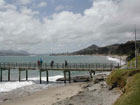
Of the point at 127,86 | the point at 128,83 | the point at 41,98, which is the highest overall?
the point at 128,83

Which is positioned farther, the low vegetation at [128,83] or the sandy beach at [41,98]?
the sandy beach at [41,98]

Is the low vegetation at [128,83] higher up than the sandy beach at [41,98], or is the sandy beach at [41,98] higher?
the low vegetation at [128,83]

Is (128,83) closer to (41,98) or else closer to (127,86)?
(127,86)

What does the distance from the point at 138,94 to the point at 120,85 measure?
7.12 metres

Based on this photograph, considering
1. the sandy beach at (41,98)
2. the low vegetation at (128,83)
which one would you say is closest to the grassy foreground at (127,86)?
the low vegetation at (128,83)

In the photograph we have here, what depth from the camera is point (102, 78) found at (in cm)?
2731

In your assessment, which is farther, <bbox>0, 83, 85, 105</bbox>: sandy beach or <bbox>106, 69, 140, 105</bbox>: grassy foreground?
<bbox>0, 83, 85, 105</bbox>: sandy beach

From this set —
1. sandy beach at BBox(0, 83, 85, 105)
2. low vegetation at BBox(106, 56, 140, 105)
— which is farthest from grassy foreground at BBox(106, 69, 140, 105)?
sandy beach at BBox(0, 83, 85, 105)

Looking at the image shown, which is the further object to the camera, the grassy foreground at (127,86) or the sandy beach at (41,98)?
the sandy beach at (41,98)

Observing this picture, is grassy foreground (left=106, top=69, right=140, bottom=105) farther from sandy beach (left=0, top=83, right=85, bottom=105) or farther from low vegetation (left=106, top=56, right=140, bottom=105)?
sandy beach (left=0, top=83, right=85, bottom=105)

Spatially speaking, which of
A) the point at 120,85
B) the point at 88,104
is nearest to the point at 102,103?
the point at 88,104

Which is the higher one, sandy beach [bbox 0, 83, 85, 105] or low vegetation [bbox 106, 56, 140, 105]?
low vegetation [bbox 106, 56, 140, 105]

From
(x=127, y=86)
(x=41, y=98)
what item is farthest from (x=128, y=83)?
(x=41, y=98)

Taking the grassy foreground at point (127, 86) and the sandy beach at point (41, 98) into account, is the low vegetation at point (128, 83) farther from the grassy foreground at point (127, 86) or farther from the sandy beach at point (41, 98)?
the sandy beach at point (41, 98)
